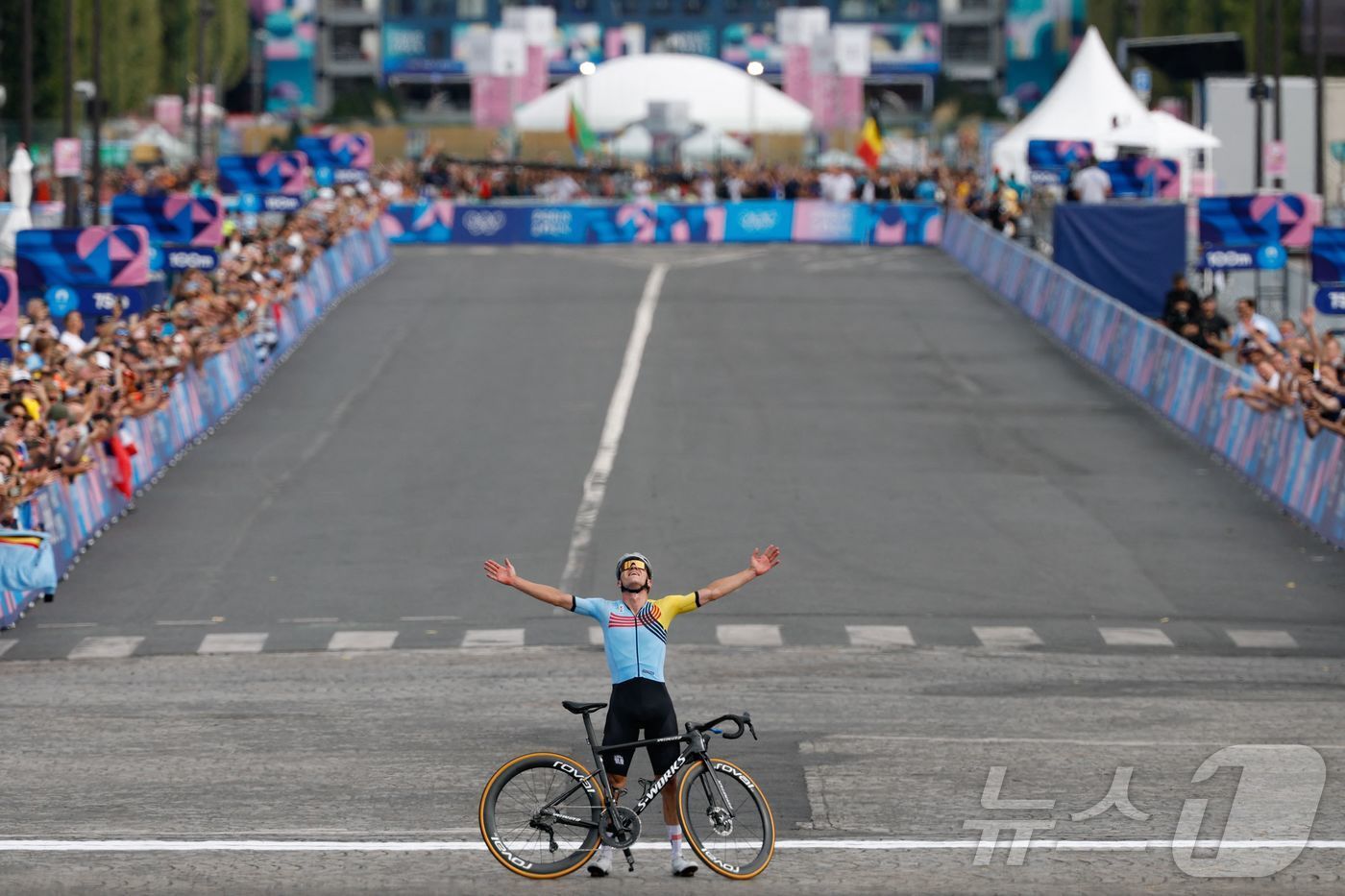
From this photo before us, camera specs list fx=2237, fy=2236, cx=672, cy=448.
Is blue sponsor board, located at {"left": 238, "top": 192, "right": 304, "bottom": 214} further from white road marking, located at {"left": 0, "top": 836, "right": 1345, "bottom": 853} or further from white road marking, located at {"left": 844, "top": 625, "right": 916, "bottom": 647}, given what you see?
white road marking, located at {"left": 0, "top": 836, "right": 1345, "bottom": 853}

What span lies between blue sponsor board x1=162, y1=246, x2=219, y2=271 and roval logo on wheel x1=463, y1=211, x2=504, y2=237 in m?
21.4

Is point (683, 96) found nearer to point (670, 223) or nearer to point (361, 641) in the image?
point (670, 223)

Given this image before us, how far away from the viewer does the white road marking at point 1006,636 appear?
20516 mm

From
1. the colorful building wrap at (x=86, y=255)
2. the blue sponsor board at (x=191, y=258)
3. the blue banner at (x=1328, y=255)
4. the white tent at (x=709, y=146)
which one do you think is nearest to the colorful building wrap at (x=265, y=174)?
the blue sponsor board at (x=191, y=258)

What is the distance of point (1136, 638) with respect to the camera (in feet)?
68.6

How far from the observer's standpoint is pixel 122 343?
29391 mm

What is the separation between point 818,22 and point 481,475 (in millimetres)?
81182

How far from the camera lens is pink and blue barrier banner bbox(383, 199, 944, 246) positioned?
57156 millimetres

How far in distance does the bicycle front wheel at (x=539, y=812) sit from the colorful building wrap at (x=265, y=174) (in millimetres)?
37667

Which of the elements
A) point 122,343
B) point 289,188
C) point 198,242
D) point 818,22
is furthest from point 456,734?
point 818,22

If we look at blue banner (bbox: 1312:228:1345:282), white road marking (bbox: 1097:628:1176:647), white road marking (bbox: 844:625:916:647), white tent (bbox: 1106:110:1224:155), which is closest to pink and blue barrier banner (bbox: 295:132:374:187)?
white tent (bbox: 1106:110:1224:155)

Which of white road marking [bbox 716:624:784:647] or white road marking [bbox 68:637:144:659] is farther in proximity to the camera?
white road marking [bbox 716:624:784:647]

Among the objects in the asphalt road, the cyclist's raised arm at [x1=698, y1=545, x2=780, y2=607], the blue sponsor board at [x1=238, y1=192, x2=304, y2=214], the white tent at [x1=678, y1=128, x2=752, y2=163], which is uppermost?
the white tent at [x1=678, y1=128, x2=752, y2=163]

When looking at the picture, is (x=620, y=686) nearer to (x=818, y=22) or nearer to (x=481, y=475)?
(x=481, y=475)
